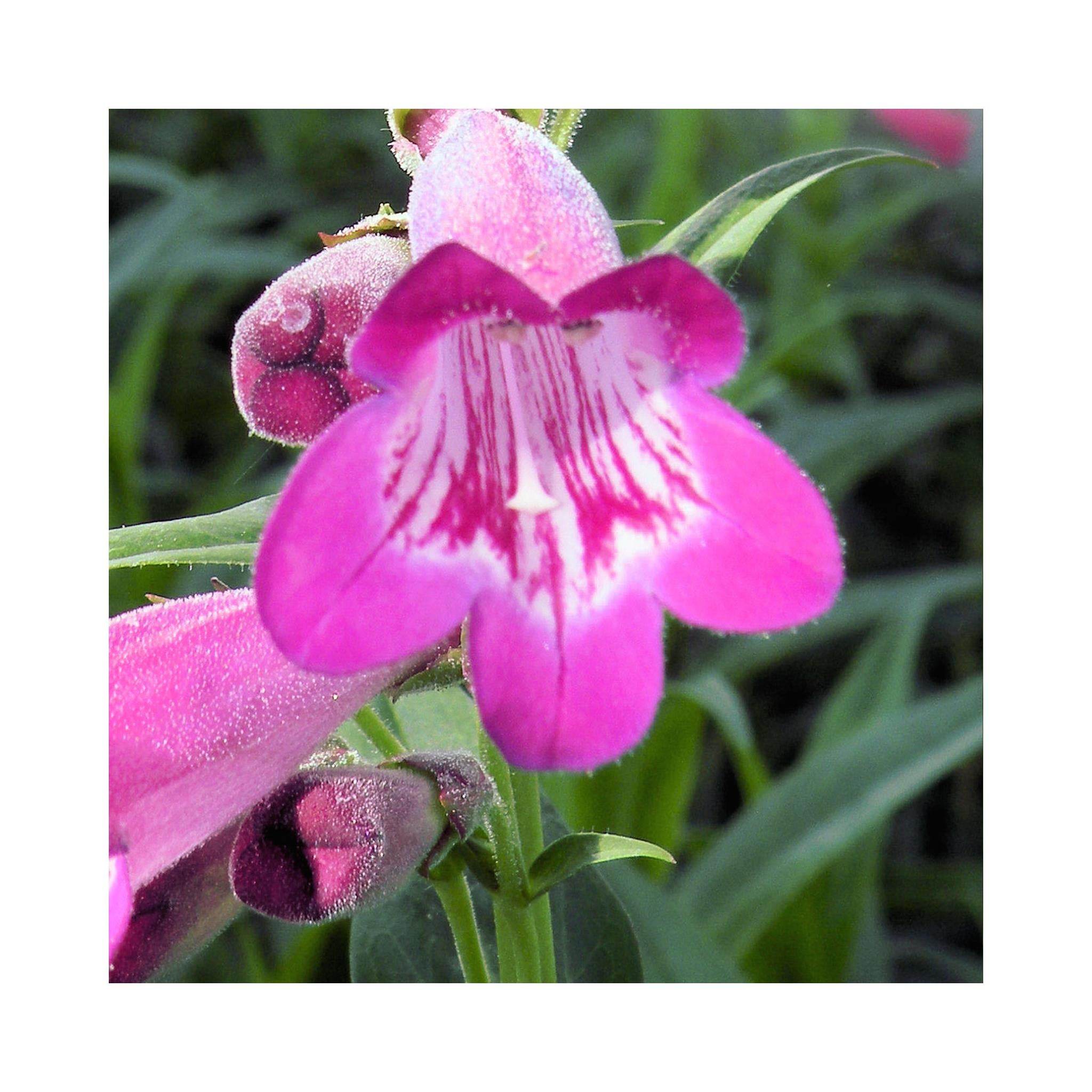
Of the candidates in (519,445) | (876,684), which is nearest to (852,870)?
(876,684)

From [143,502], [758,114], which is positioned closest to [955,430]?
[758,114]

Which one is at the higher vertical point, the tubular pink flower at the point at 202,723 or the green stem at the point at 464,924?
the tubular pink flower at the point at 202,723

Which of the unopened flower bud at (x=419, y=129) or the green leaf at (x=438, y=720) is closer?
the unopened flower bud at (x=419, y=129)

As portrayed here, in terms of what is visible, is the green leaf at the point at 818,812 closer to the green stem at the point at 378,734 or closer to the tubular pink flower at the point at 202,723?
the green stem at the point at 378,734

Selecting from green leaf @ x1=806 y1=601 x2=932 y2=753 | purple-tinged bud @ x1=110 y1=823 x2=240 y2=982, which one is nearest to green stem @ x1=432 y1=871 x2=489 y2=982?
purple-tinged bud @ x1=110 y1=823 x2=240 y2=982

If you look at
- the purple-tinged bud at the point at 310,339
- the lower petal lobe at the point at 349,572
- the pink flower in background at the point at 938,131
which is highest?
the pink flower in background at the point at 938,131

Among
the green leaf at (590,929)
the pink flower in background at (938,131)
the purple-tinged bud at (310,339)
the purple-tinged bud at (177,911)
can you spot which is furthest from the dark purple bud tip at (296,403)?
the pink flower in background at (938,131)
